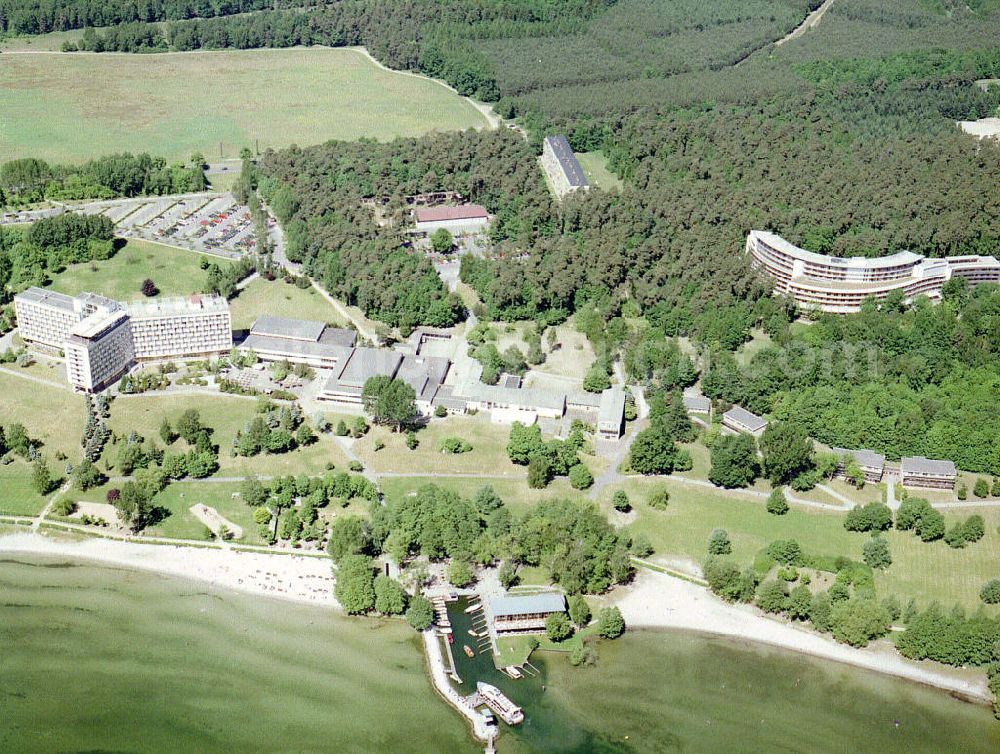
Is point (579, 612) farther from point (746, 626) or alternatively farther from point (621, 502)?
point (621, 502)

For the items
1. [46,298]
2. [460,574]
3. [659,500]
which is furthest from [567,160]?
[460,574]

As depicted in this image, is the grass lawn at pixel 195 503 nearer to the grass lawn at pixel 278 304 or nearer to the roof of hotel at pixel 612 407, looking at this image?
the grass lawn at pixel 278 304

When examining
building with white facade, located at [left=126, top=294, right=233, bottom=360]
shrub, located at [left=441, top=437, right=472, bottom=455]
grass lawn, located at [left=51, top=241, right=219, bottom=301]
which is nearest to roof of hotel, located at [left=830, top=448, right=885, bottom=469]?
shrub, located at [left=441, top=437, right=472, bottom=455]

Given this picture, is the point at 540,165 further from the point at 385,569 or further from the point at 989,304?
the point at 385,569

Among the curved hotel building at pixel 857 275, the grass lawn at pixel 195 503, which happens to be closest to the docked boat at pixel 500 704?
the grass lawn at pixel 195 503

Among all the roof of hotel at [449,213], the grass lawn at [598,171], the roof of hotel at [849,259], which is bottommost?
the roof of hotel at [449,213]
